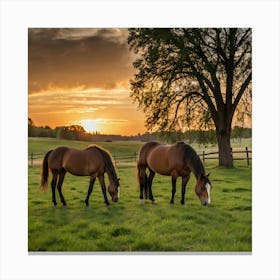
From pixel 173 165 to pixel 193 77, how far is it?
138cm

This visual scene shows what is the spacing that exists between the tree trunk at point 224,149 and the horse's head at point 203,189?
1.58ft

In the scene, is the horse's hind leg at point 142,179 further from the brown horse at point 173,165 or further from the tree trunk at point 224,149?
the tree trunk at point 224,149

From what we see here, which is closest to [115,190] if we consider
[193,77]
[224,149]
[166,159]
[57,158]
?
[166,159]

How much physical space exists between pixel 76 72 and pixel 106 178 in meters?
1.61

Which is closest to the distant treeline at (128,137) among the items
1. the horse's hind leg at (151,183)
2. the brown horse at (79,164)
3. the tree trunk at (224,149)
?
the tree trunk at (224,149)

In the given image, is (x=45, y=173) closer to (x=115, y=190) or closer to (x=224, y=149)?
(x=115, y=190)

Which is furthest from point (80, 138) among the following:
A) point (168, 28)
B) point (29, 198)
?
point (168, 28)

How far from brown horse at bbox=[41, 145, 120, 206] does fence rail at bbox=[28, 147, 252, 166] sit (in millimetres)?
100

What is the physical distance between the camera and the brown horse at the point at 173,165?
6.21m

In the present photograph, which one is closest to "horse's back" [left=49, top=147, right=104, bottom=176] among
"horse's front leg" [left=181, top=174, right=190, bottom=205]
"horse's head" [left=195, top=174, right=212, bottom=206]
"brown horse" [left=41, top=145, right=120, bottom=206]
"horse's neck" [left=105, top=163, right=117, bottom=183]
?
"brown horse" [left=41, top=145, right=120, bottom=206]

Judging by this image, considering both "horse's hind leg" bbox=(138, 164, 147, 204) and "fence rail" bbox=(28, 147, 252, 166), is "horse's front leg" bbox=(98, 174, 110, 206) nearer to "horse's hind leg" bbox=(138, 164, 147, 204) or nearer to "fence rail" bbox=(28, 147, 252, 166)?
"fence rail" bbox=(28, 147, 252, 166)
